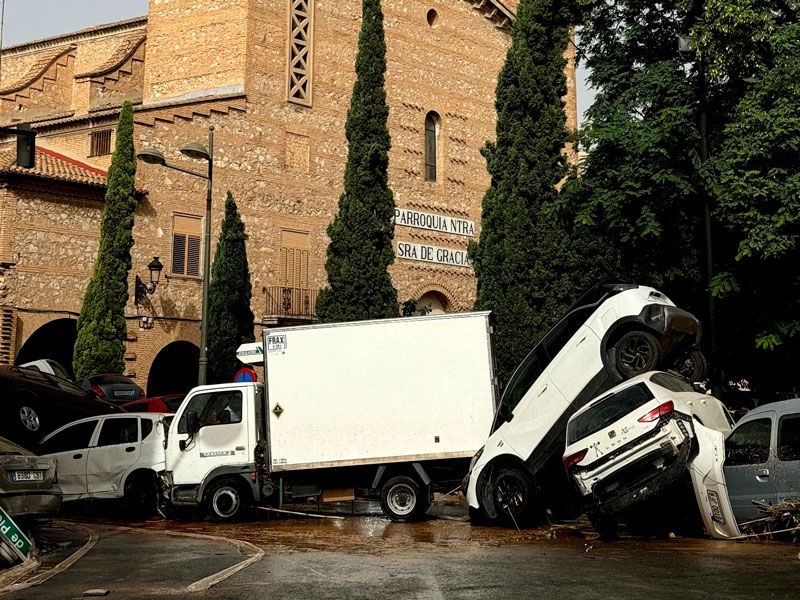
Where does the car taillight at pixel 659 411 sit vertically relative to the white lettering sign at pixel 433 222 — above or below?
below

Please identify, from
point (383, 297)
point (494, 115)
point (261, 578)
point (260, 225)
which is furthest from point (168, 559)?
point (494, 115)

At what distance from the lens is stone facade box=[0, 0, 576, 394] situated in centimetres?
2919

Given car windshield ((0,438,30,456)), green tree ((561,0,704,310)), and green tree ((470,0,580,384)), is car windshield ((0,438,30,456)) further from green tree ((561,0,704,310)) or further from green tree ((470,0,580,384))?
green tree ((470,0,580,384))

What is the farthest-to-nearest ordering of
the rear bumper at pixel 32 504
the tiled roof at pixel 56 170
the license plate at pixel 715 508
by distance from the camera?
the tiled roof at pixel 56 170
the license plate at pixel 715 508
the rear bumper at pixel 32 504

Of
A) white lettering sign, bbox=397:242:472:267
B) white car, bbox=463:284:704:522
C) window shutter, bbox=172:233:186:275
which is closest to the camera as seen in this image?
white car, bbox=463:284:704:522

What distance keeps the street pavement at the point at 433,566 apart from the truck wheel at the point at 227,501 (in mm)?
1580

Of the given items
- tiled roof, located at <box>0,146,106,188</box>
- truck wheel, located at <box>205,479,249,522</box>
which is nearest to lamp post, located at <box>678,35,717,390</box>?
truck wheel, located at <box>205,479,249,522</box>

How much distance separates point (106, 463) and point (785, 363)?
40.5 feet

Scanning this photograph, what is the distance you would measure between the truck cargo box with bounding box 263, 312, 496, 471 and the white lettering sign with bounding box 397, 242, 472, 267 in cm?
2019

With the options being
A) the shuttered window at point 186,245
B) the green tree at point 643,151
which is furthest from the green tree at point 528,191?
the shuttered window at point 186,245

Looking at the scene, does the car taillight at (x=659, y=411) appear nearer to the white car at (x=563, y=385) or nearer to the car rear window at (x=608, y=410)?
the car rear window at (x=608, y=410)

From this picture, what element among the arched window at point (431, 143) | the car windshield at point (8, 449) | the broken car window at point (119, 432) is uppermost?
the arched window at point (431, 143)

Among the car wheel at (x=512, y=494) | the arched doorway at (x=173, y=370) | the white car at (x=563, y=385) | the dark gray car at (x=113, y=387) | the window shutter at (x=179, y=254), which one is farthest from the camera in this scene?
the arched doorway at (x=173, y=370)

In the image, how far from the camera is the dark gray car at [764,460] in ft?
39.3
